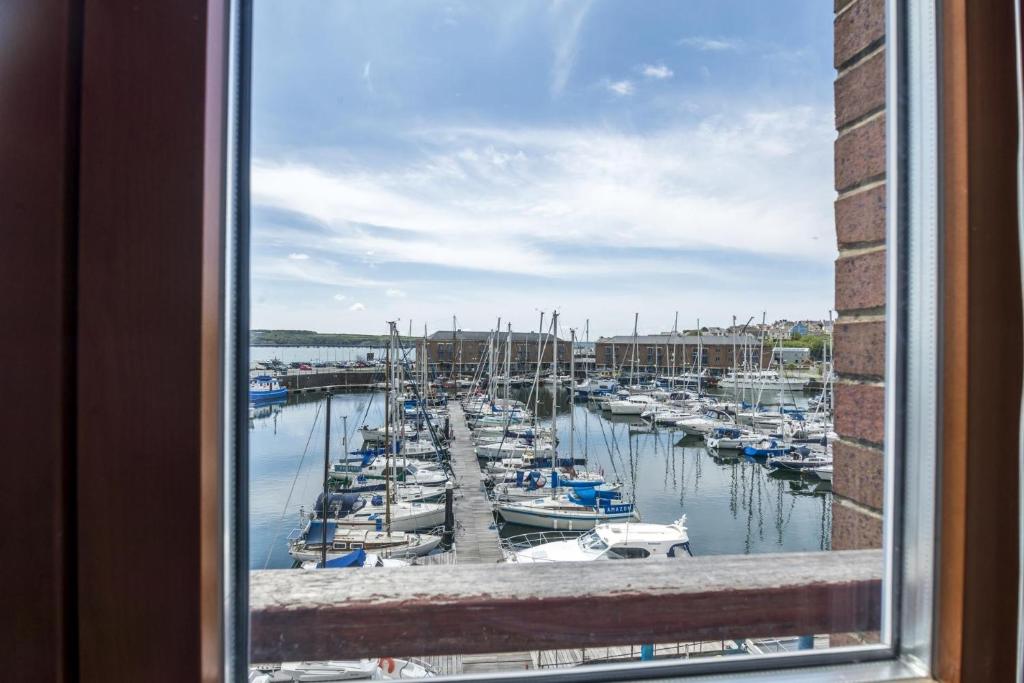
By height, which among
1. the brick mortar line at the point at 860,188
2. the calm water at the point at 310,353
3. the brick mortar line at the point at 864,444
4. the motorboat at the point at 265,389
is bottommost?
the brick mortar line at the point at 864,444

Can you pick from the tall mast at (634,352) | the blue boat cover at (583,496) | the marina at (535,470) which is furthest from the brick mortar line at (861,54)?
the blue boat cover at (583,496)

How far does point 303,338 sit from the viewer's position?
2.34 feet

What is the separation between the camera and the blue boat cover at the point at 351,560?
937mm

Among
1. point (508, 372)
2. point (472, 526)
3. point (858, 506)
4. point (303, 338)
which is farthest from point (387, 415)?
point (508, 372)

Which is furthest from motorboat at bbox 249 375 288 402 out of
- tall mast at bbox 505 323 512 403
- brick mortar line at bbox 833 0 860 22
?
tall mast at bbox 505 323 512 403

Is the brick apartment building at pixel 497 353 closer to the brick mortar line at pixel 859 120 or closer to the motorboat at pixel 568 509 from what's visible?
the motorboat at pixel 568 509

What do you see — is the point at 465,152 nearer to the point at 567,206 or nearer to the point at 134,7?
the point at 567,206

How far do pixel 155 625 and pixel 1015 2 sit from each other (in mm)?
989

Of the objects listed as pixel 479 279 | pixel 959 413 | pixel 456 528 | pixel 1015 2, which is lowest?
pixel 456 528

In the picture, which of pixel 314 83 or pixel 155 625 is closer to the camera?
pixel 155 625

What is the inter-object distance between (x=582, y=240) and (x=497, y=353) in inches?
171

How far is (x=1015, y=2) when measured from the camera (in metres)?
0.51

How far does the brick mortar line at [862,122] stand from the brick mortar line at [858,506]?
0.51m

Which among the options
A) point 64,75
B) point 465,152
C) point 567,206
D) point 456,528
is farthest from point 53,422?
point 456,528
